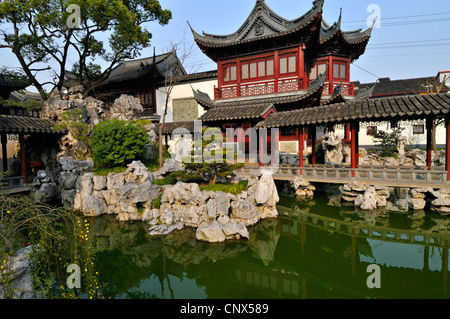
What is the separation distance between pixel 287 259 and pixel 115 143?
10.4 m

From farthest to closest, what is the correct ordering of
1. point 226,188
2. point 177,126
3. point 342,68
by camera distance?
point 177,126 → point 342,68 → point 226,188

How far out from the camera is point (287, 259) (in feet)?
26.2

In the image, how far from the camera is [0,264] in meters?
4.11

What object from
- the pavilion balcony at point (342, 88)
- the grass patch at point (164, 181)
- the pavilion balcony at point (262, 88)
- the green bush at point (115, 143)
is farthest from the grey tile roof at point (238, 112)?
the pavilion balcony at point (342, 88)

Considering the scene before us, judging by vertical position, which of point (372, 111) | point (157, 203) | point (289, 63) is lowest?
point (157, 203)

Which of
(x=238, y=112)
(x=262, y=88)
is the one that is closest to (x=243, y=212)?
(x=238, y=112)

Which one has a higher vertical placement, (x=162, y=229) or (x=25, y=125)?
(x=25, y=125)

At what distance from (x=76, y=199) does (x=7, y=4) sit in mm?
12572

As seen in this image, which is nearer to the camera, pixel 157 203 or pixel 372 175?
pixel 157 203

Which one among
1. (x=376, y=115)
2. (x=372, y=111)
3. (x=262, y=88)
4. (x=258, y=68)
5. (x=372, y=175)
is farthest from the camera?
(x=258, y=68)

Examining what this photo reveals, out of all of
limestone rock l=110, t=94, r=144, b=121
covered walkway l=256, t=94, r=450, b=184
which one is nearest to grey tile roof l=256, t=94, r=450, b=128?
covered walkway l=256, t=94, r=450, b=184

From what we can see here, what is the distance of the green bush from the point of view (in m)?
13.2

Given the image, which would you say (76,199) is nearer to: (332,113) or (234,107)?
(234,107)

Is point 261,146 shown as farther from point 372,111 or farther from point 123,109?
point 123,109
